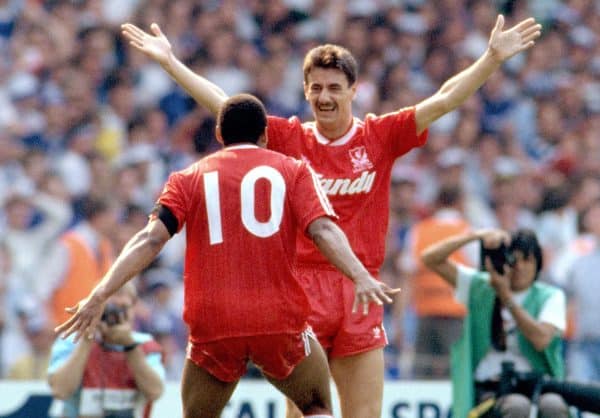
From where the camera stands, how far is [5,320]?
14289 millimetres

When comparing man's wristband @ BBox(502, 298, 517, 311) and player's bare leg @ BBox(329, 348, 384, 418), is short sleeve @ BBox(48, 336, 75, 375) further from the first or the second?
man's wristband @ BBox(502, 298, 517, 311)

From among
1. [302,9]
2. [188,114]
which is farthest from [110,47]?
[302,9]

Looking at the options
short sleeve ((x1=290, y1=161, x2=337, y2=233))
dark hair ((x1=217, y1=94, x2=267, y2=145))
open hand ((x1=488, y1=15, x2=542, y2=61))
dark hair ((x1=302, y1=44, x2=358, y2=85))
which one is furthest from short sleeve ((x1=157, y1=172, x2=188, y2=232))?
open hand ((x1=488, y1=15, x2=542, y2=61))

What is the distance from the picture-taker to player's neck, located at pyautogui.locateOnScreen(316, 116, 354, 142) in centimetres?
905

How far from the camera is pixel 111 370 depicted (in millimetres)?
10156

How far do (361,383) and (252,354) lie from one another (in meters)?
0.99

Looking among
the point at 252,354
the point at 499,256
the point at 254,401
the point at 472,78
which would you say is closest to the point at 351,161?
the point at 472,78

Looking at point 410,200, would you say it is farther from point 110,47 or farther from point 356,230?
point 356,230

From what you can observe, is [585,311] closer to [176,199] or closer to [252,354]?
[252,354]

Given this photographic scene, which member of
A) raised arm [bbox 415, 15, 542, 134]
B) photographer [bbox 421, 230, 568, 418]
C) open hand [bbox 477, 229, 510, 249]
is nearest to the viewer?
raised arm [bbox 415, 15, 542, 134]

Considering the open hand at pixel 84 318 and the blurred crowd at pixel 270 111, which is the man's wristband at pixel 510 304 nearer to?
the open hand at pixel 84 318

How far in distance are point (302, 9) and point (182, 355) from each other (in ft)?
19.4

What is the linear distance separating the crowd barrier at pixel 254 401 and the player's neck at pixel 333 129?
2.74 metres

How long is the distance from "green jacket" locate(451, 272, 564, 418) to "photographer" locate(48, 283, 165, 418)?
1.90 m
